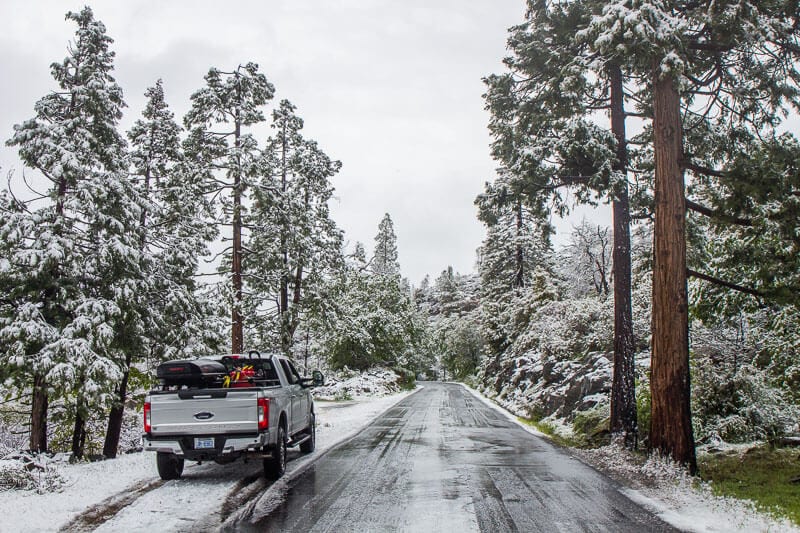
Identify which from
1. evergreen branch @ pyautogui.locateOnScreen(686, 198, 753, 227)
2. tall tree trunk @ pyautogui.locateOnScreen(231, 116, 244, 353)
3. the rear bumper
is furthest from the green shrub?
tall tree trunk @ pyautogui.locateOnScreen(231, 116, 244, 353)

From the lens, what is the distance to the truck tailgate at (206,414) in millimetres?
8445

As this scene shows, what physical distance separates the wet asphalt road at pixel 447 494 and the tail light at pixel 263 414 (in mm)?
934

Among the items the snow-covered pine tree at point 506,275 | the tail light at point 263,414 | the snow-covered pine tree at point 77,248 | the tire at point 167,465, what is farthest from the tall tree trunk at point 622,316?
the snow-covered pine tree at point 506,275

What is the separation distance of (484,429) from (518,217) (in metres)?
27.4

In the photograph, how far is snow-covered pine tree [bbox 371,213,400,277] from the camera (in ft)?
230

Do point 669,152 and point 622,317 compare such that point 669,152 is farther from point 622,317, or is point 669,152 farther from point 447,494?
point 447,494

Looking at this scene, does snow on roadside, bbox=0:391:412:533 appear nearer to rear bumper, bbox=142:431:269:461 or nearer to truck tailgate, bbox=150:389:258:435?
rear bumper, bbox=142:431:269:461

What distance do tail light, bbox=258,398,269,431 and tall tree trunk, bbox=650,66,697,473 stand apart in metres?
6.61

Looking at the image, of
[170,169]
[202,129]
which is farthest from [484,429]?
[202,129]

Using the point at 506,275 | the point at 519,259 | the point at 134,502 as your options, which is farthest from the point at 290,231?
the point at 506,275

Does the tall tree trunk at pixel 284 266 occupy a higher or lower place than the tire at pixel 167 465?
higher

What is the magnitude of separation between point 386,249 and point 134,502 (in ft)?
214

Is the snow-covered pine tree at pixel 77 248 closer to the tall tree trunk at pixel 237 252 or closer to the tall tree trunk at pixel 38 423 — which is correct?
the tall tree trunk at pixel 38 423

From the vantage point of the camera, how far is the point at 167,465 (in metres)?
8.81
